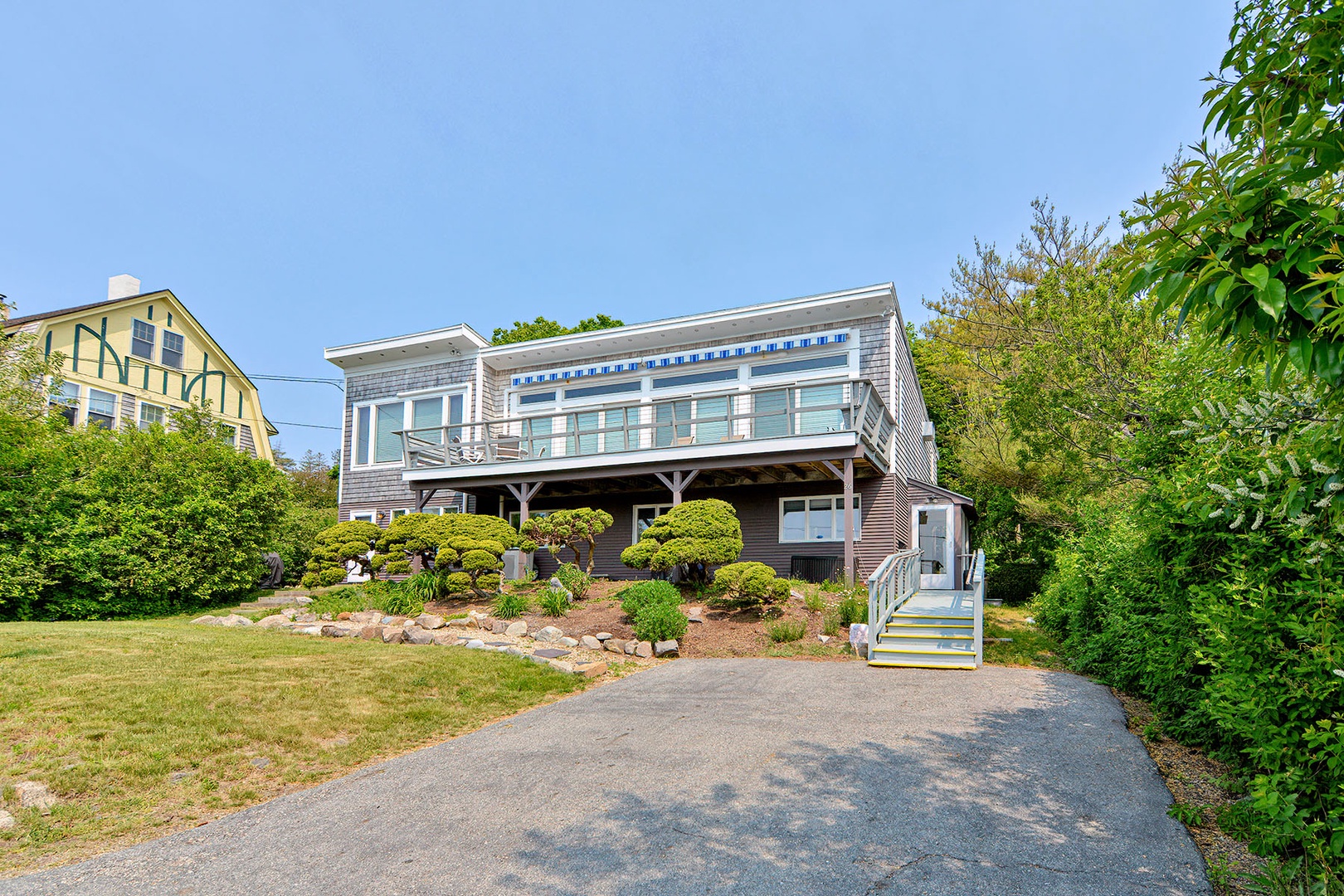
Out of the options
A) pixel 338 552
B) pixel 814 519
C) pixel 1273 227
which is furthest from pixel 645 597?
pixel 1273 227

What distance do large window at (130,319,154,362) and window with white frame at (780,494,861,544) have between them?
69.2 ft

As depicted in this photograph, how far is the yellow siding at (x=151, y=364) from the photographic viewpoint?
2145 centimetres

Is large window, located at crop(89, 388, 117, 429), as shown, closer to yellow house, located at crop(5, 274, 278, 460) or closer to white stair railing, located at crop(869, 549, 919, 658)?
yellow house, located at crop(5, 274, 278, 460)

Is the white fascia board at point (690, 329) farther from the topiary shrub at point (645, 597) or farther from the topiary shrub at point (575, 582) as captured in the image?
the topiary shrub at point (645, 597)

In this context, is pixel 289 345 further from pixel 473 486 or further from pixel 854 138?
pixel 854 138

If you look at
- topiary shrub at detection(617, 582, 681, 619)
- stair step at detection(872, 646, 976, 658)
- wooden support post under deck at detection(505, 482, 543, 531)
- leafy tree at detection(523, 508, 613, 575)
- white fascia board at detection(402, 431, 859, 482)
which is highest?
white fascia board at detection(402, 431, 859, 482)

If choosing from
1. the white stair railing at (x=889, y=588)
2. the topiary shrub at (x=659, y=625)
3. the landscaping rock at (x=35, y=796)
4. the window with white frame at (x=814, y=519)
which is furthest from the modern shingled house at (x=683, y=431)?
the landscaping rock at (x=35, y=796)

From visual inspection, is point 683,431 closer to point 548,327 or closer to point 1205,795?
point 1205,795

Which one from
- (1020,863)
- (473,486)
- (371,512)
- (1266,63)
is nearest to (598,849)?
(1020,863)

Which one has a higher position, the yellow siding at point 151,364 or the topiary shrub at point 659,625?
the yellow siding at point 151,364

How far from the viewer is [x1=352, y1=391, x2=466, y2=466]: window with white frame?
→ 65.7 ft

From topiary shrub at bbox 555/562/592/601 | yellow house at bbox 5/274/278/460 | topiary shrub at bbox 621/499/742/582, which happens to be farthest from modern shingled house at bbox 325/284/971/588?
yellow house at bbox 5/274/278/460

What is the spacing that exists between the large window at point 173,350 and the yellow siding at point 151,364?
0.28 feet

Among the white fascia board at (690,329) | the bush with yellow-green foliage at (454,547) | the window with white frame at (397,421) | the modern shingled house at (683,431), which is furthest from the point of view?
the window with white frame at (397,421)
